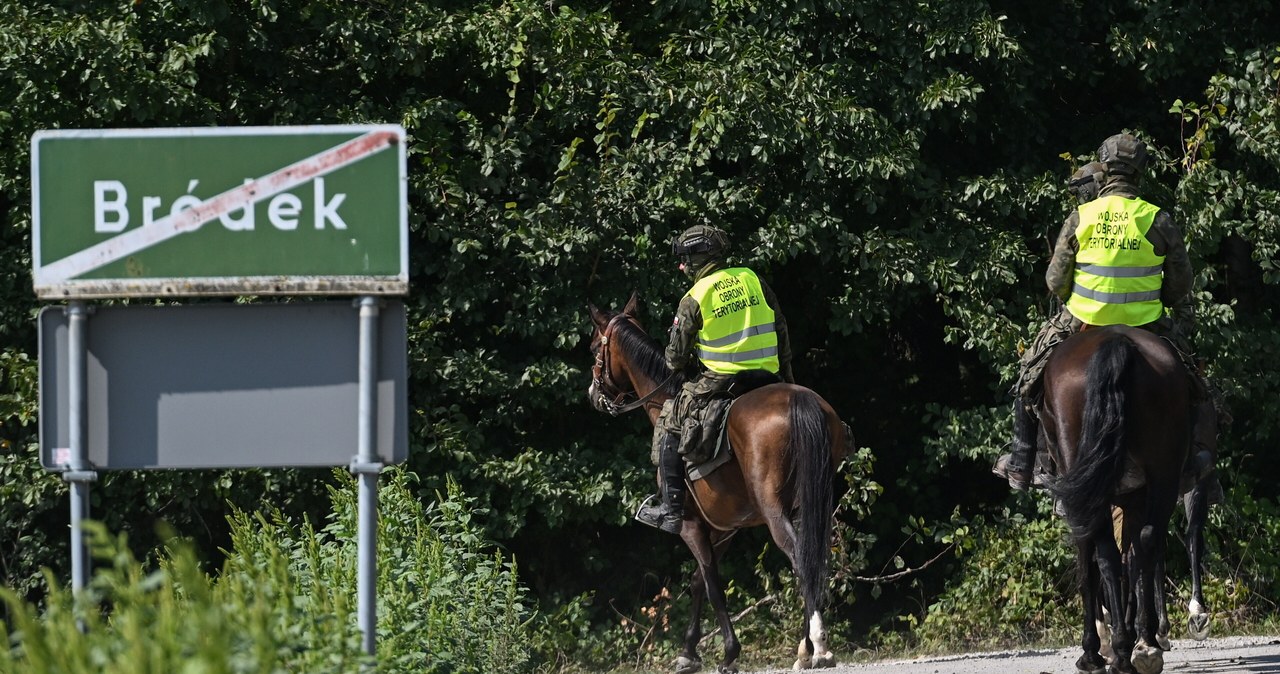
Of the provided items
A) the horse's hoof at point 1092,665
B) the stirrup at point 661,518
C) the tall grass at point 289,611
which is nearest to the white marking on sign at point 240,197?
the tall grass at point 289,611

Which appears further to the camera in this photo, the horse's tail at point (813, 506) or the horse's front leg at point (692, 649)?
the horse's front leg at point (692, 649)

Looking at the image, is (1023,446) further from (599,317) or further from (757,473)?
(599,317)

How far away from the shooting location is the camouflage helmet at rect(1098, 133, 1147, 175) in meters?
8.02

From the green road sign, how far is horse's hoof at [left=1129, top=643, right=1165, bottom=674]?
15.0 ft

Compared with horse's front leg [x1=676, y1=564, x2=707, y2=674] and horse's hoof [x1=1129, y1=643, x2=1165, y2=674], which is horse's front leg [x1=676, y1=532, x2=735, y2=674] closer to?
horse's front leg [x1=676, y1=564, x2=707, y2=674]

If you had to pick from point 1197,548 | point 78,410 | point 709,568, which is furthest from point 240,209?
point 1197,548

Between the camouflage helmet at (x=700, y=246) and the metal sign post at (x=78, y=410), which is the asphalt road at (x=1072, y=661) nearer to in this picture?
the camouflage helmet at (x=700, y=246)

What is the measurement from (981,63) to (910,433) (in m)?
3.35

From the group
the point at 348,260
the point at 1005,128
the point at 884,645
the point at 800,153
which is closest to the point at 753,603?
the point at 884,645

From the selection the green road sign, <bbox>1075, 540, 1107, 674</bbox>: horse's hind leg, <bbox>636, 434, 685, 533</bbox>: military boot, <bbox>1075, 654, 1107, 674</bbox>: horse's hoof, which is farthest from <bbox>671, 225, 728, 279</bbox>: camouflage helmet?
the green road sign

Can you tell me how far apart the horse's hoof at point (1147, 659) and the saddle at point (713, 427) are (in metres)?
2.59

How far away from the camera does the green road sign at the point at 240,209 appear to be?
4855 mm

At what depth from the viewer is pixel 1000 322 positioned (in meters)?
11.4

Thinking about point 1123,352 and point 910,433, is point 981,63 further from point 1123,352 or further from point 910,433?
point 1123,352
